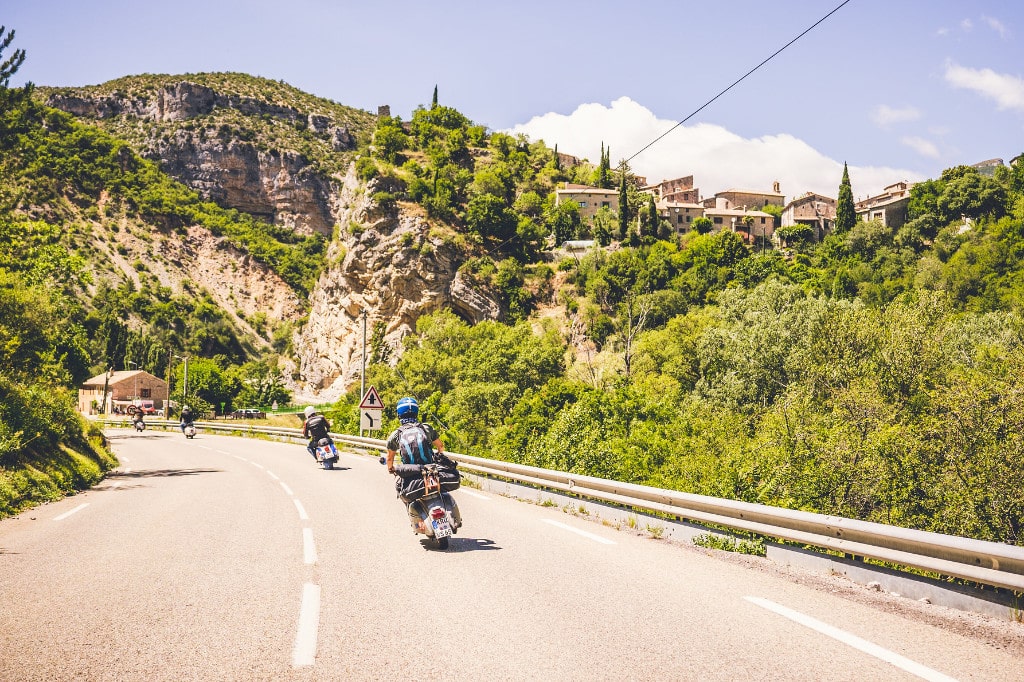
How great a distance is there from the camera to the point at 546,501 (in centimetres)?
1291

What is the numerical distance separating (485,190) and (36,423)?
317 feet

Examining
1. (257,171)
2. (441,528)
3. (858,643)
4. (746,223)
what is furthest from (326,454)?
(257,171)

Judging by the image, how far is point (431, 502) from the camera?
8.11 meters

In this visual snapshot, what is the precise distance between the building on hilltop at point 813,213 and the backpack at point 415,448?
377ft

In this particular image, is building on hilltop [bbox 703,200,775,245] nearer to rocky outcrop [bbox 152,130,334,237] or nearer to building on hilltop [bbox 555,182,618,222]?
building on hilltop [bbox 555,182,618,222]

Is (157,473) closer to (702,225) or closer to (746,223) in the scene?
(702,225)

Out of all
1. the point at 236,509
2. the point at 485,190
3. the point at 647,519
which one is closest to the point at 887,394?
the point at 647,519

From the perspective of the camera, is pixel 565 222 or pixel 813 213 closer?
pixel 565 222

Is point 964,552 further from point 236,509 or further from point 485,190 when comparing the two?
point 485,190

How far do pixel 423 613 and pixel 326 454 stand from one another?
16.2 metres

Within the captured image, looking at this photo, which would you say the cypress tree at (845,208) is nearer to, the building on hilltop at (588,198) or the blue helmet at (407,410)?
the building on hilltop at (588,198)

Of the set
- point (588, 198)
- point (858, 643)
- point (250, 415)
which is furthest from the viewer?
point (588, 198)

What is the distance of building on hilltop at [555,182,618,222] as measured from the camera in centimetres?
11869

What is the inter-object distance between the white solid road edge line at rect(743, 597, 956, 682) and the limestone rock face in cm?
7973
